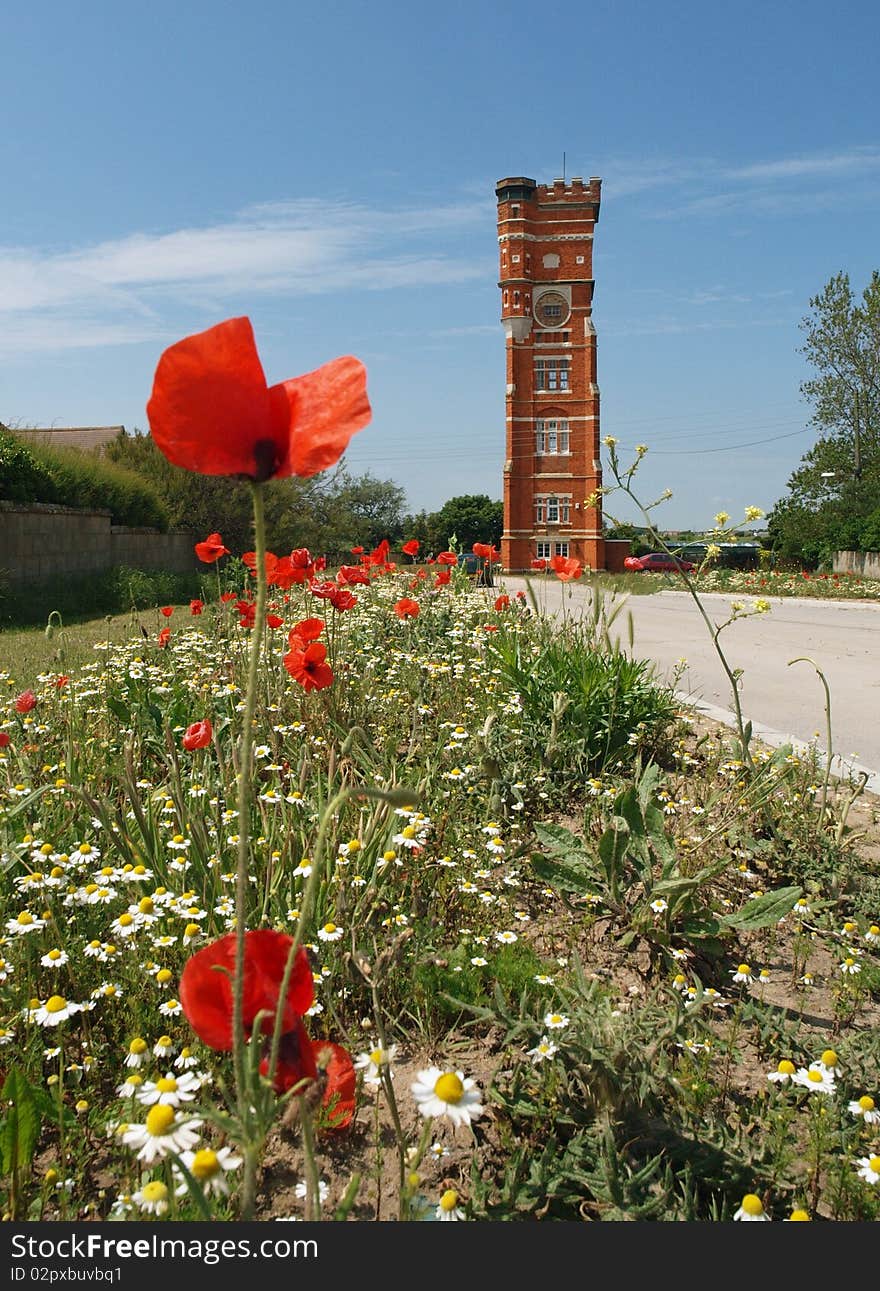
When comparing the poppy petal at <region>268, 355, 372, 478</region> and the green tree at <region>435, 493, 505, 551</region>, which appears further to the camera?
the green tree at <region>435, 493, 505, 551</region>

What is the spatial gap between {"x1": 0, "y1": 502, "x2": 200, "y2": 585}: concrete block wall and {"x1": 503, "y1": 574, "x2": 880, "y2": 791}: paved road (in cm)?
734

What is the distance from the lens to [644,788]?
2.88 m

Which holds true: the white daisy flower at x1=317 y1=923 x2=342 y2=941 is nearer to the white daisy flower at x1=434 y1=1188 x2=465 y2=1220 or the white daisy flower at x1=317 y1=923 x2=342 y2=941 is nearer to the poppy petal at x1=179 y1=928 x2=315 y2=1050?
the white daisy flower at x1=434 y1=1188 x2=465 y2=1220

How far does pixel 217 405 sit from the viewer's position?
0.97 meters

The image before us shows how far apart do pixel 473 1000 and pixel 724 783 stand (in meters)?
1.91

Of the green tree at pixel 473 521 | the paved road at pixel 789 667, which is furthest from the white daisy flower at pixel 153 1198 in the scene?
the green tree at pixel 473 521

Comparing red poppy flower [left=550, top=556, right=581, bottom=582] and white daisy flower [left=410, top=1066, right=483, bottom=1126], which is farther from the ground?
red poppy flower [left=550, top=556, right=581, bottom=582]

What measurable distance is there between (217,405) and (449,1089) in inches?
34.9

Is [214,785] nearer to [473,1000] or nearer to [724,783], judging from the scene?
[473,1000]

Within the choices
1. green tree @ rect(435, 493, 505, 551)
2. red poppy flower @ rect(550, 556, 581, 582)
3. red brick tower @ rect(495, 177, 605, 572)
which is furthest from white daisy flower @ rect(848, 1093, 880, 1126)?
Result: green tree @ rect(435, 493, 505, 551)

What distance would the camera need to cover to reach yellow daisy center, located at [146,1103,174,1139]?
111 cm

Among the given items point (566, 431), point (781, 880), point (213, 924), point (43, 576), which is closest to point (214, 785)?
point (213, 924)

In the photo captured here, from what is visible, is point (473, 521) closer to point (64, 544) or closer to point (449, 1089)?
point (64, 544)

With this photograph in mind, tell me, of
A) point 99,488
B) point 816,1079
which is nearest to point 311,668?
point 816,1079
